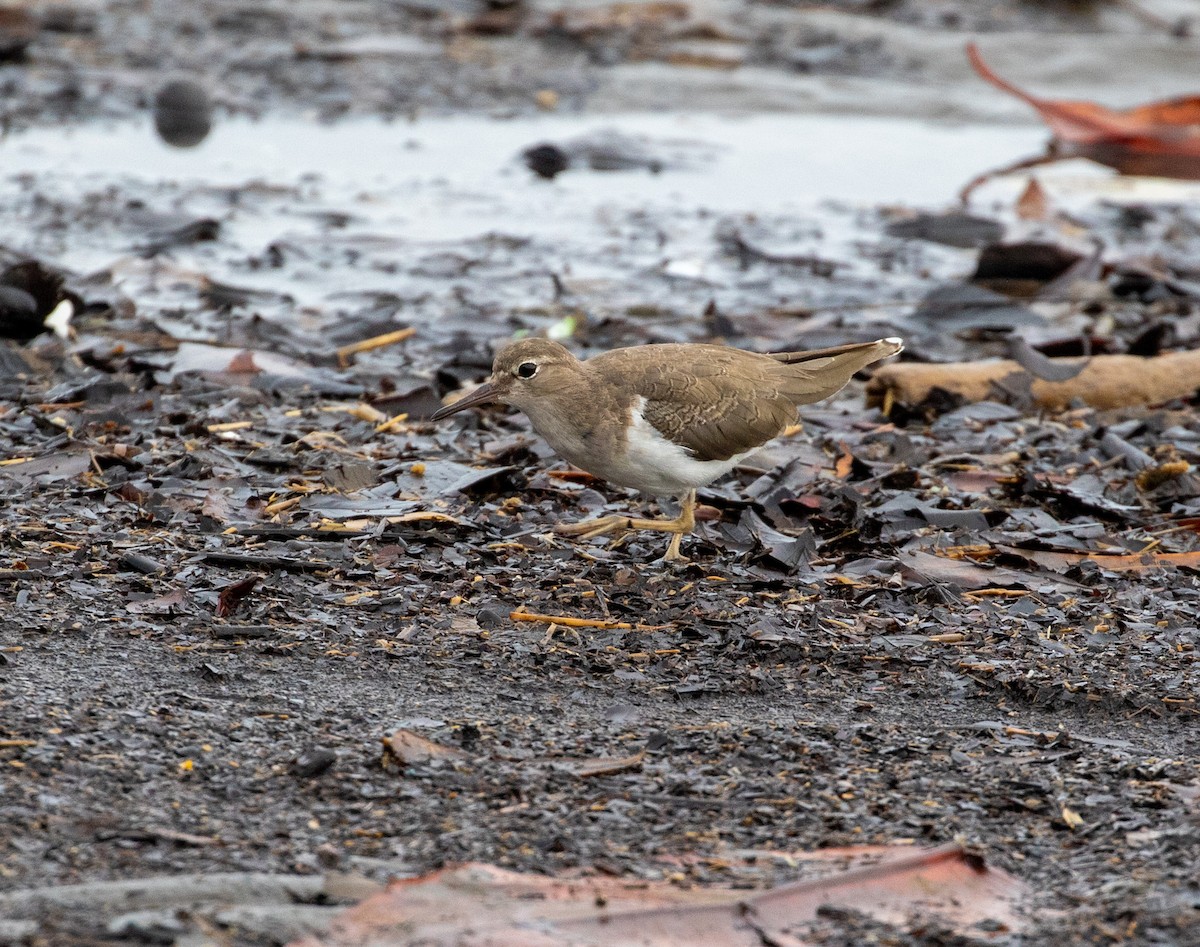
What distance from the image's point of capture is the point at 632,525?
6121mm

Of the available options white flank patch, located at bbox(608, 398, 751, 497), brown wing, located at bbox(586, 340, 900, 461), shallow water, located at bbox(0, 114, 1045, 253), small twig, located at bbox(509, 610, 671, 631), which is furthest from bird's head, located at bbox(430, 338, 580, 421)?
shallow water, located at bbox(0, 114, 1045, 253)

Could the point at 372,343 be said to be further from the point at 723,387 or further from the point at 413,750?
the point at 413,750

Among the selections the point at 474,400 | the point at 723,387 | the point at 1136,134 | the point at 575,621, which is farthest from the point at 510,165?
the point at 575,621

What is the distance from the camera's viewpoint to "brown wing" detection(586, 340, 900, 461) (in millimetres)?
5992

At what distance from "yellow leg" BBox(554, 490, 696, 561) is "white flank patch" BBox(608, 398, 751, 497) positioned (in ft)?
0.40

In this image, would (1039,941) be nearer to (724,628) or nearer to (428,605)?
(724,628)

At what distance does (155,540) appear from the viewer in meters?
5.47

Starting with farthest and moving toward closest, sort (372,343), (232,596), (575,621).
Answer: (372,343)
(575,621)
(232,596)

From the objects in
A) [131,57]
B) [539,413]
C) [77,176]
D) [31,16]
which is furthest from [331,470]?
[31,16]

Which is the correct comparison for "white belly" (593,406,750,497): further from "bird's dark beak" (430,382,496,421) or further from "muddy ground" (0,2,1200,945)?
"bird's dark beak" (430,382,496,421)

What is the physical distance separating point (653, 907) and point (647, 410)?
2888 mm

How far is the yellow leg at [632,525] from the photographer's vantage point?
6.04 m

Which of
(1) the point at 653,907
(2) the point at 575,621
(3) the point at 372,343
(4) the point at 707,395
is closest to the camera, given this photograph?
(1) the point at 653,907

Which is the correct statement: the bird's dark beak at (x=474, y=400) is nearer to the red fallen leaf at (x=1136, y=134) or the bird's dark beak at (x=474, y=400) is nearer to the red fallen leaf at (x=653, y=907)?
the red fallen leaf at (x=653, y=907)
